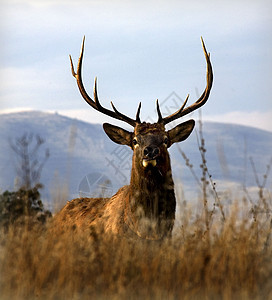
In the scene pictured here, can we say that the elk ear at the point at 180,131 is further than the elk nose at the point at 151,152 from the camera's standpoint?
Yes

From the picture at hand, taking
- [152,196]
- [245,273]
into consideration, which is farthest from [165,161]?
[245,273]

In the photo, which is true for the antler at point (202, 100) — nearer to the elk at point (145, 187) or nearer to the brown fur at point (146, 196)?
the elk at point (145, 187)

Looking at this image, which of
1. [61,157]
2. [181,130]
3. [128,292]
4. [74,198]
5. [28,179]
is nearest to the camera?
[128,292]

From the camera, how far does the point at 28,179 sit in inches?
423

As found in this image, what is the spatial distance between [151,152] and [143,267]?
1.94 metres

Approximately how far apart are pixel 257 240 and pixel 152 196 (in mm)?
1552

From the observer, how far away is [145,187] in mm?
7629

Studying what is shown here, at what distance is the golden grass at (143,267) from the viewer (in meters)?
5.64

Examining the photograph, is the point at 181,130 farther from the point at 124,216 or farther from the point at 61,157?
the point at 61,157

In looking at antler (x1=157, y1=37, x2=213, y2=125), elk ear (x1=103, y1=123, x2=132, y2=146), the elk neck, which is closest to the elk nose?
the elk neck

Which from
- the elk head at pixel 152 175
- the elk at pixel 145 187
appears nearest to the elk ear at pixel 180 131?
the elk at pixel 145 187

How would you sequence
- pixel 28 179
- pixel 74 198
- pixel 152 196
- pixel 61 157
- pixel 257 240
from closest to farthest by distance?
pixel 257 240 → pixel 152 196 → pixel 74 198 → pixel 28 179 → pixel 61 157

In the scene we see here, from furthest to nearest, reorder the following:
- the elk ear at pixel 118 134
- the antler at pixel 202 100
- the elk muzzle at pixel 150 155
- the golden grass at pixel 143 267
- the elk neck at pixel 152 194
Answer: the antler at pixel 202 100
the elk ear at pixel 118 134
the elk neck at pixel 152 194
the elk muzzle at pixel 150 155
the golden grass at pixel 143 267

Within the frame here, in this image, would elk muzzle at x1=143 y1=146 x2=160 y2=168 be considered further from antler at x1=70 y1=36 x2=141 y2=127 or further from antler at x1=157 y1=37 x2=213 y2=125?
antler at x1=157 y1=37 x2=213 y2=125
